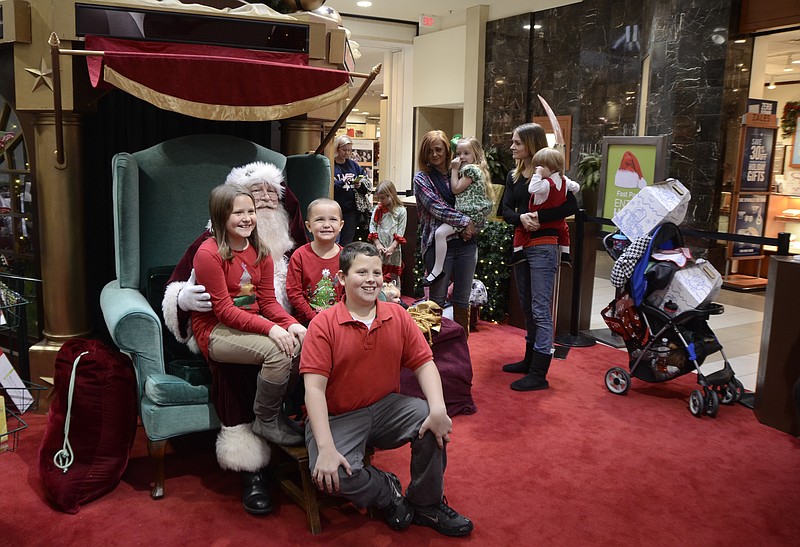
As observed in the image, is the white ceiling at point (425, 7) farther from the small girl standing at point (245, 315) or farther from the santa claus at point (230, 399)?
the santa claus at point (230, 399)

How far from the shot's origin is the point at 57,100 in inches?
143

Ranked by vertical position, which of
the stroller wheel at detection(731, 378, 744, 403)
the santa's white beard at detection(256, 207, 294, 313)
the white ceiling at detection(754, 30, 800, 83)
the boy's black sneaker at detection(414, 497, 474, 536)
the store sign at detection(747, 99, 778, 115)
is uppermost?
the white ceiling at detection(754, 30, 800, 83)

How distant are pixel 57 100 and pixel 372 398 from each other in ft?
7.54

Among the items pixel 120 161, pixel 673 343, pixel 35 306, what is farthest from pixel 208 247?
pixel 673 343

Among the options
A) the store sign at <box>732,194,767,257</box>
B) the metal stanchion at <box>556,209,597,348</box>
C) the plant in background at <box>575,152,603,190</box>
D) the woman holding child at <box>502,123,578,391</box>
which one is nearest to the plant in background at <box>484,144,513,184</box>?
the plant in background at <box>575,152,603,190</box>

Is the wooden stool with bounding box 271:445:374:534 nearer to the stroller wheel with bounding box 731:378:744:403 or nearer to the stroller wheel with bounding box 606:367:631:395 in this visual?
the stroller wheel with bounding box 606:367:631:395

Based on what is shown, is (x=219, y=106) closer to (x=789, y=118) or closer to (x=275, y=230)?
(x=275, y=230)

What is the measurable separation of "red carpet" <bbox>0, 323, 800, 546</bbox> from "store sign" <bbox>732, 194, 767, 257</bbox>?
4.90 metres

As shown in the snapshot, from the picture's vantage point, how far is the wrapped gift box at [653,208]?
14.6 feet

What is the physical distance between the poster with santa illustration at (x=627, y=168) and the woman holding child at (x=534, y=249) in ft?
4.33

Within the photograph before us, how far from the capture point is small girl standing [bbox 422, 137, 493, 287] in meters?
4.85

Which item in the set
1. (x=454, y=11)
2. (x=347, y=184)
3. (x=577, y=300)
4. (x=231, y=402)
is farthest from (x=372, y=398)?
(x=454, y=11)

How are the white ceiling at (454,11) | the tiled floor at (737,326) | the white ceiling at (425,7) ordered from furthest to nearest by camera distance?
the white ceiling at (425,7) < the white ceiling at (454,11) < the tiled floor at (737,326)

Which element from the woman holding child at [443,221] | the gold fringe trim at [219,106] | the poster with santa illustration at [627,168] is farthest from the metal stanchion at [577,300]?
the gold fringe trim at [219,106]
